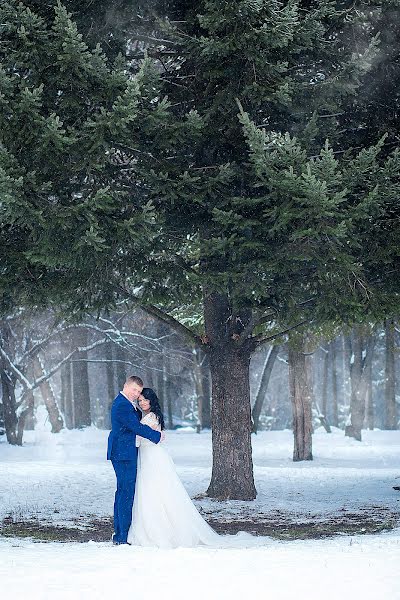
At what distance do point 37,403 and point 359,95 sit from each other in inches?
2063

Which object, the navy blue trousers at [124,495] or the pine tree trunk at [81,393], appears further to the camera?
the pine tree trunk at [81,393]

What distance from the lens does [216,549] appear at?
894 cm

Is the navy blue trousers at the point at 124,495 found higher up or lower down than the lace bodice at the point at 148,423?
lower down

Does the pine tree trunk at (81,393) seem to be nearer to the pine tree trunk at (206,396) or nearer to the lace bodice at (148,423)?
the pine tree trunk at (206,396)

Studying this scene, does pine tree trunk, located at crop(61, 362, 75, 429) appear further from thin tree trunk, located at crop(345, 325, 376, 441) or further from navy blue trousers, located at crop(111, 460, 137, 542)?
navy blue trousers, located at crop(111, 460, 137, 542)

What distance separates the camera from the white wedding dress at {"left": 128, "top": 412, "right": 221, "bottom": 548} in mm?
9477

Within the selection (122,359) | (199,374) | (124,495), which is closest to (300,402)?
(199,374)

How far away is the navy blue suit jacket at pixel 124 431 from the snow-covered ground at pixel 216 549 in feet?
3.46

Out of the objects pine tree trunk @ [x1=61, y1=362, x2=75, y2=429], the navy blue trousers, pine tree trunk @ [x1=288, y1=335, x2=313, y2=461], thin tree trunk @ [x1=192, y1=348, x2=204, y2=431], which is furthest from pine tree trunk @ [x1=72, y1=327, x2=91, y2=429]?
the navy blue trousers

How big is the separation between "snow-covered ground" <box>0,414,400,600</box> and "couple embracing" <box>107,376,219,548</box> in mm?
528

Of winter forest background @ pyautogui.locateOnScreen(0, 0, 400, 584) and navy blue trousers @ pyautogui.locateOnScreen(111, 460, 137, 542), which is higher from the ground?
winter forest background @ pyautogui.locateOnScreen(0, 0, 400, 584)

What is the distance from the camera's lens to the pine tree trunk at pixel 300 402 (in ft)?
74.7

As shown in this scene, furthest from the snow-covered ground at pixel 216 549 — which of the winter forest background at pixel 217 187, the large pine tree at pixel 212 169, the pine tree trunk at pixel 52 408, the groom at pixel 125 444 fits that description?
the pine tree trunk at pixel 52 408

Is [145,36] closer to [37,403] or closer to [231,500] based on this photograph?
[231,500]
